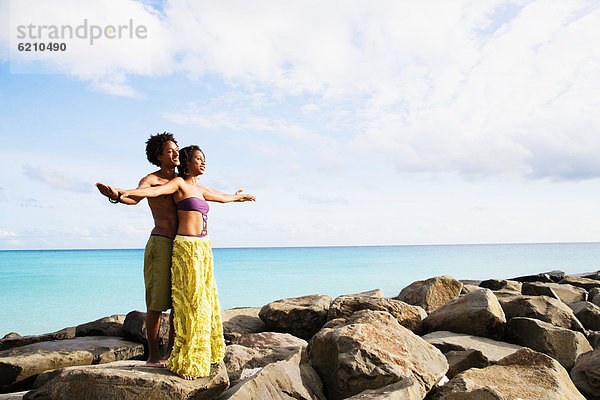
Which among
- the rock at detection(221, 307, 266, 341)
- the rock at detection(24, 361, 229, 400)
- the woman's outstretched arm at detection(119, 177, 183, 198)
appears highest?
the woman's outstretched arm at detection(119, 177, 183, 198)

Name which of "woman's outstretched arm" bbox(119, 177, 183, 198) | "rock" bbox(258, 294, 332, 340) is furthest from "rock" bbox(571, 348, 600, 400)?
"woman's outstretched arm" bbox(119, 177, 183, 198)

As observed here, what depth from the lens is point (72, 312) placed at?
66.3 ft

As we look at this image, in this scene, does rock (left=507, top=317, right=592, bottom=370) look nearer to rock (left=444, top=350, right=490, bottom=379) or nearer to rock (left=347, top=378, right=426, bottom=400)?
rock (left=444, top=350, right=490, bottom=379)

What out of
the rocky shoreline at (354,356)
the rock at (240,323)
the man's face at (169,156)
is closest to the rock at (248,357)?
the rocky shoreline at (354,356)

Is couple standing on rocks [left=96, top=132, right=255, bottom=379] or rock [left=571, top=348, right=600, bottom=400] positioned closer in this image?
couple standing on rocks [left=96, top=132, right=255, bottom=379]

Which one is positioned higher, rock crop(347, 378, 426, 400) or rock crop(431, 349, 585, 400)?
rock crop(347, 378, 426, 400)

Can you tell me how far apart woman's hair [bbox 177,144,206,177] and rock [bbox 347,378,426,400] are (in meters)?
2.24

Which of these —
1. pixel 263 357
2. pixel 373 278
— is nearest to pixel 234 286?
pixel 373 278

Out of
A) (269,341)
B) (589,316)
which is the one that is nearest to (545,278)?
(589,316)

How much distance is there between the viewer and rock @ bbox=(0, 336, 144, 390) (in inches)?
193

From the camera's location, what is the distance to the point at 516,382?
398 centimetres

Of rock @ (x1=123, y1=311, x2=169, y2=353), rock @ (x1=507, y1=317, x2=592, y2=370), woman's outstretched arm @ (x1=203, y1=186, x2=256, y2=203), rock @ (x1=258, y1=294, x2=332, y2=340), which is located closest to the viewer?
woman's outstretched arm @ (x1=203, y1=186, x2=256, y2=203)

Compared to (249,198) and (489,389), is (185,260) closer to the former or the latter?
(249,198)

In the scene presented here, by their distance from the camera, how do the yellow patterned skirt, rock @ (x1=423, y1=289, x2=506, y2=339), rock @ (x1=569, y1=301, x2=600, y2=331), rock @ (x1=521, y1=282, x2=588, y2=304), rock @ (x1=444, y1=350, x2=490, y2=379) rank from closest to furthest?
the yellow patterned skirt, rock @ (x1=444, y1=350, x2=490, y2=379), rock @ (x1=423, y1=289, x2=506, y2=339), rock @ (x1=569, y1=301, x2=600, y2=331), rock @ (x1=521, y1=282, x2=588, y2=304)
